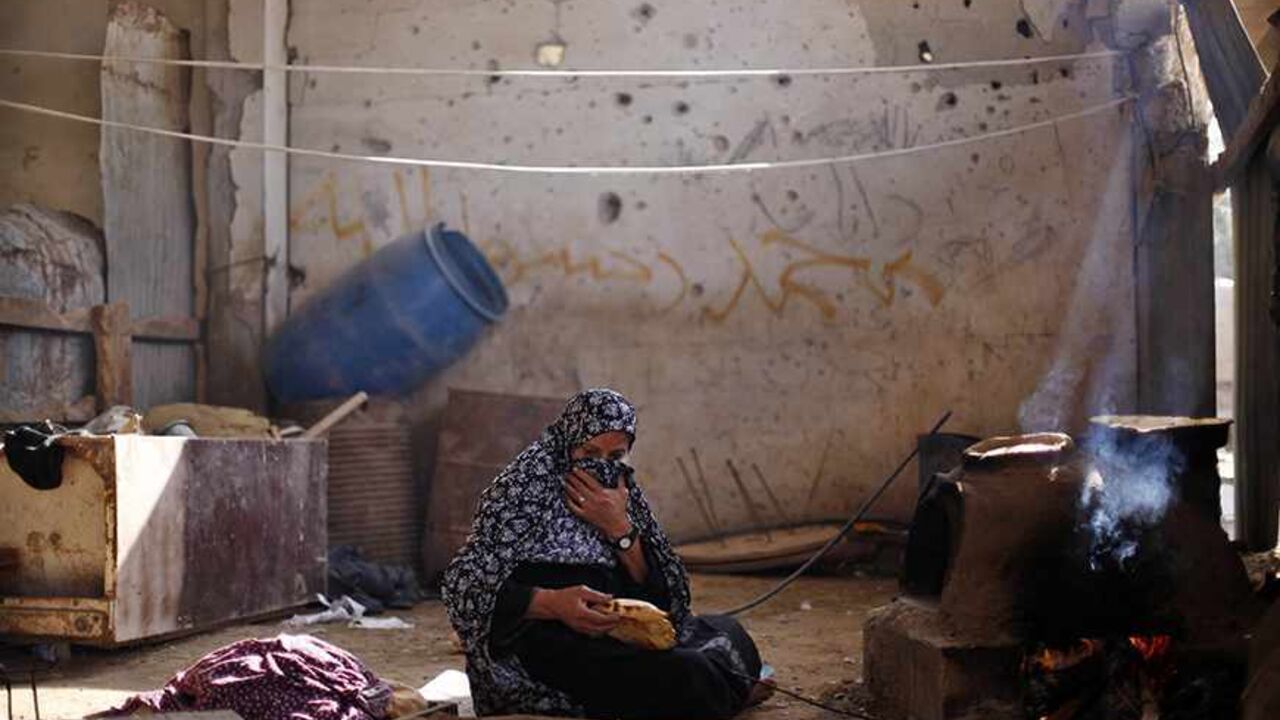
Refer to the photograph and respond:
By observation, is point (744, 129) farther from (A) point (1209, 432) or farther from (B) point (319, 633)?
(A) point (1209, 432)

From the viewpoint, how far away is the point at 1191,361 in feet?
26.9

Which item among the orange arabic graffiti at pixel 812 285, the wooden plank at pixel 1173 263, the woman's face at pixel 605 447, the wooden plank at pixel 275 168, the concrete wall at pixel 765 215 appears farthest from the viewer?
the wooden plank at pixel 275 168

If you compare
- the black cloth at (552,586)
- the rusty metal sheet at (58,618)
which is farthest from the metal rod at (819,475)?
the rusty metal sheet at (58,618)

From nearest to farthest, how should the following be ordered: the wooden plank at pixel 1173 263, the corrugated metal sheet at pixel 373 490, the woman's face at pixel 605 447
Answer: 1. the woman's face at pixel 605 447
2. the wooden plank at pixel 1173 263
3. the corrugated metal sheet at pixel 373 490

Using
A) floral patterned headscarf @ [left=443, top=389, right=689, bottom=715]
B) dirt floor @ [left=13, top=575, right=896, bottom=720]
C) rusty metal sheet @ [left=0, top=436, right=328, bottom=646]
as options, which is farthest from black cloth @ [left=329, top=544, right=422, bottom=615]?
floral patterned headscarf @ [left=443, top=389, right=689, bottom=715]

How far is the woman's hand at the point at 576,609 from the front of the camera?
15.4ft

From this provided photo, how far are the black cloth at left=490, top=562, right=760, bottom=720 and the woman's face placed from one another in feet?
1.20

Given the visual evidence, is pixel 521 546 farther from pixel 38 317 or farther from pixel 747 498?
pixel 747 498

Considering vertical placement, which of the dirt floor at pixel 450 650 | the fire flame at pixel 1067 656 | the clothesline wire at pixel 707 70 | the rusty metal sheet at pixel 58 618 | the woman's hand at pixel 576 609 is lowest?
the dirt floor at pixel 450 650

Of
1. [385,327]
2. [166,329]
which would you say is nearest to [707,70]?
[385,327]

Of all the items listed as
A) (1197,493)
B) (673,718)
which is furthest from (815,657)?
(1197,493)

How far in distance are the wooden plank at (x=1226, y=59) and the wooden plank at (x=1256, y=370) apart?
0.86ft

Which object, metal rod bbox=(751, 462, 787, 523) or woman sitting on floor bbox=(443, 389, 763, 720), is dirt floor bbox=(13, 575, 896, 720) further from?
metal rod bbox=(751, 462, 787, 523)

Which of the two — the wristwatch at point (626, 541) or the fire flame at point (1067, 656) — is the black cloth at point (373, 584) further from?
the fire flame at point (1067, 656)
